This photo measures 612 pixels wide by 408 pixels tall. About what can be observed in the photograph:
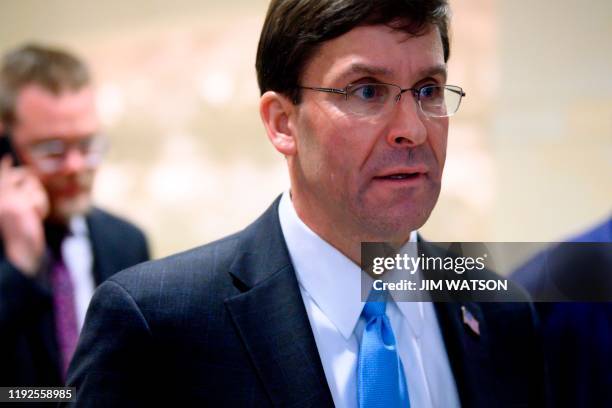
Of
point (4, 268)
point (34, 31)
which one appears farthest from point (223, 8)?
point (4, 268)

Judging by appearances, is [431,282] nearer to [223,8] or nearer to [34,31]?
[223,8]

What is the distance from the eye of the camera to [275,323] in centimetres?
118

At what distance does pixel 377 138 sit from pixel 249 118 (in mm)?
1960

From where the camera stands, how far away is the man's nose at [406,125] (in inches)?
46.0

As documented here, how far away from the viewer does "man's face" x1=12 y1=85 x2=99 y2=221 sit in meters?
2.10

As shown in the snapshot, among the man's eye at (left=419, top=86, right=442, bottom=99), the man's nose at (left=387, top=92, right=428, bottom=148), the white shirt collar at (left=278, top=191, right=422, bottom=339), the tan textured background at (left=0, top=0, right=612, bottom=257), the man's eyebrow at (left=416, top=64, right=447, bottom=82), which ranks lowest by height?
the white shirt collar at (left=278, top=191, right=422, bottom=339)

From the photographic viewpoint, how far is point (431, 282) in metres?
1.31

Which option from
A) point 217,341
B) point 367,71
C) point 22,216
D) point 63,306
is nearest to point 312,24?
point 367,71

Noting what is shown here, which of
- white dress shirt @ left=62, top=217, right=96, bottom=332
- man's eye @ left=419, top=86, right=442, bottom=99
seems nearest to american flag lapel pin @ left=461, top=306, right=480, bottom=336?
man's eye @ left=419, top=86, right=442, bottom=99

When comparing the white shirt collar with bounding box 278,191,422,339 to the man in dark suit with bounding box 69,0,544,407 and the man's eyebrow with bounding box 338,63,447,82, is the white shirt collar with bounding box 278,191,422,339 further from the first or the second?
the man's eyebrow with bounding box 338,63,447,82

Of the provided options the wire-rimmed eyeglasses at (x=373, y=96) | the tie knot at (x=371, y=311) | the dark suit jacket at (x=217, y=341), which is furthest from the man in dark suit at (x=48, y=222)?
the wire-rimmed eyeglasses at (x=373, y=96)

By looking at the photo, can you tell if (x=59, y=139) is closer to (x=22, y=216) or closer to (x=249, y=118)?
(x=22, y=216)

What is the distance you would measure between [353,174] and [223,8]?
202 centimetres

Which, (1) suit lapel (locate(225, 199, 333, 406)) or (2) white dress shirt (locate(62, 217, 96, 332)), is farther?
(2) white dress shirt (locate(62, 217, 96, 332))
